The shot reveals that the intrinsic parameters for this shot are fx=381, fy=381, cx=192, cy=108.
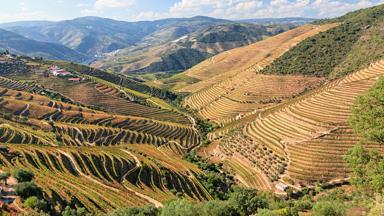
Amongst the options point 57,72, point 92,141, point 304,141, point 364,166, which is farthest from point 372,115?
point 57,72

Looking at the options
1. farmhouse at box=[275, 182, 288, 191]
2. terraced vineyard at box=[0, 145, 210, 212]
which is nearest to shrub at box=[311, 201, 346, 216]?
terraced vineyard at box=[0, 145, 210, 212]

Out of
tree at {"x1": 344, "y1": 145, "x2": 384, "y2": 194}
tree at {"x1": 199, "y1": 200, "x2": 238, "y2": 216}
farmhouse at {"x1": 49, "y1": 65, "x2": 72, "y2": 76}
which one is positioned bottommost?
farmhouse at {"x1": 49, "y1": 65, "x2": 72, "y2": 76}

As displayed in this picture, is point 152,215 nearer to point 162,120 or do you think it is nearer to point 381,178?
point 381,178

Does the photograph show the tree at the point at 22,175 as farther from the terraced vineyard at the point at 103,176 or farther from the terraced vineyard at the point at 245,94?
the terraced vineyard at the point at 245,94

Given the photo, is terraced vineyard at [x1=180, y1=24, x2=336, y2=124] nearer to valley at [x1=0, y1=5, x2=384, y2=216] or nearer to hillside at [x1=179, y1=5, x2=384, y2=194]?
hillside at [x1=179, y1=5, x2=384, y2=194]

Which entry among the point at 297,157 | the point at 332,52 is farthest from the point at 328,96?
the point at 332,52

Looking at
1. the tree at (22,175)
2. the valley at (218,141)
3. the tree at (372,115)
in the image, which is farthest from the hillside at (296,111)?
the tree at (22,175)
